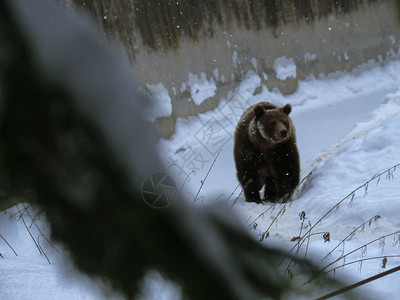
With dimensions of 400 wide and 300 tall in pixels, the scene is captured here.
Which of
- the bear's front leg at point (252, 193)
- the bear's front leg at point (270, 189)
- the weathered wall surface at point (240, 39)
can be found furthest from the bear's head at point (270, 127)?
the weathered wall surface at point (240, 39)

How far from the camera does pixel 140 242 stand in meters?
0.45

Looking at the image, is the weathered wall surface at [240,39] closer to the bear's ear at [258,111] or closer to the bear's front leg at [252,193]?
the bear's front leg at [252,193]

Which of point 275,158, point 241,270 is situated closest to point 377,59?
point 275,158

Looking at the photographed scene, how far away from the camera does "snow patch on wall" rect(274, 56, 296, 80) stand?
9102 mm

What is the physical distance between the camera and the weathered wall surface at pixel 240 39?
7109 mm

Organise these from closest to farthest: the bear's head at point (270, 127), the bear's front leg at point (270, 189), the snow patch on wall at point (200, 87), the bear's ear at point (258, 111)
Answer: the bear's head at point (270, 127), the bear's ear at point (258, 111), the bear's front leg at point (270, 189), the snow patch on wall at point (200, 87)

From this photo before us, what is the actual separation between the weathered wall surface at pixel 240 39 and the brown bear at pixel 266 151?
85.8 inches

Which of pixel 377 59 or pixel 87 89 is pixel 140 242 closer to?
pixel 87 89

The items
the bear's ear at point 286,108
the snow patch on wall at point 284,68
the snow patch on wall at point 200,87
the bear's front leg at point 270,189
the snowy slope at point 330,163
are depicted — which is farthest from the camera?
the snow patch on wall at point 284,68

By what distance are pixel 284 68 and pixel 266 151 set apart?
17.7 feet

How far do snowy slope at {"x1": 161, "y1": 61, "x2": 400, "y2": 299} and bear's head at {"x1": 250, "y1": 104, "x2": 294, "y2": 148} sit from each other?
585mm

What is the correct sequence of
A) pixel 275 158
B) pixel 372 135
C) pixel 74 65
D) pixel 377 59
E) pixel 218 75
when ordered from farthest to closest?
pixel 377 59 → pixel 218 75 → pixel 372 135 → pixel 275 158 → pixel 74 65

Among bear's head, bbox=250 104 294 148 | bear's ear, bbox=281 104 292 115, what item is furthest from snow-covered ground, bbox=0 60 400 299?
bear's ear, bbox=281 104 292 115

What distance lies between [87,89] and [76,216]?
13cm
